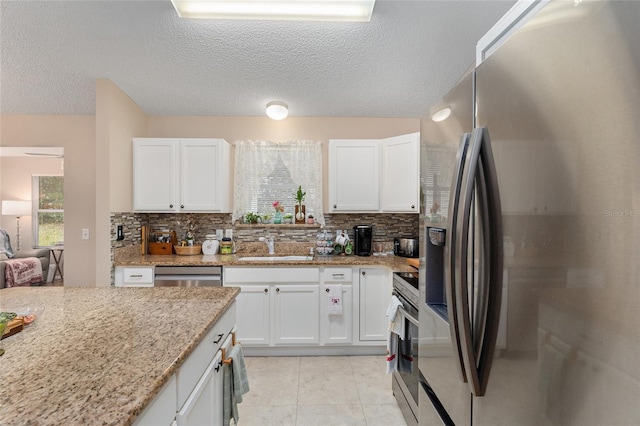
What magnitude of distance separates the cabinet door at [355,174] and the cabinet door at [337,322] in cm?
95

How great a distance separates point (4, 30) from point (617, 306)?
339 centimetres

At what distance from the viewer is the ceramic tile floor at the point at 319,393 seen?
203cm

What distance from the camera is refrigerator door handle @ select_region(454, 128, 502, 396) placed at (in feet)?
2.40

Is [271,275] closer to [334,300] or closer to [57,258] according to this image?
[334,300]

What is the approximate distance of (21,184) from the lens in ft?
21.0

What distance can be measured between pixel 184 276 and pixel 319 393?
5.35ft

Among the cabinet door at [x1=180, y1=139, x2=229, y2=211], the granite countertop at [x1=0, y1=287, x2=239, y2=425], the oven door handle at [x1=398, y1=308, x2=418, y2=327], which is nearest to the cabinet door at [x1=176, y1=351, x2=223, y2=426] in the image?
the granite countertop at [x1=0, y1=287, x2=239, y2=425]

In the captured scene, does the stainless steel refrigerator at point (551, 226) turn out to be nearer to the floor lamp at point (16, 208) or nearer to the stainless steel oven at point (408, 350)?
the stainless steel oven at point (408, 350)

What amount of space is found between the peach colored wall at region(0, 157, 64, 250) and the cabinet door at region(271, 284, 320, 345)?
6527mm

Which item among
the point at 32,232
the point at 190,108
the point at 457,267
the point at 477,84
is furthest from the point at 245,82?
the point at 32,232

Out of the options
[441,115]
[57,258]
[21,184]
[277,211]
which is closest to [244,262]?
[277,211]

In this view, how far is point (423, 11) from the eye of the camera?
183 centimetres

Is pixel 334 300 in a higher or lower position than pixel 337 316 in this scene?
higher

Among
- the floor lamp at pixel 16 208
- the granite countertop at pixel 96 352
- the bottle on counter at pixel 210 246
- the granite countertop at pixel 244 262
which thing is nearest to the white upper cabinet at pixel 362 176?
the granite countertop at pixel 244 262
